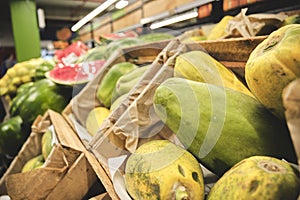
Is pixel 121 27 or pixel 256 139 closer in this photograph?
pixel 256 139

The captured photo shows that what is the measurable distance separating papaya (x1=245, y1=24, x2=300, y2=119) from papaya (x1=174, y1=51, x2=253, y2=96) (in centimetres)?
19

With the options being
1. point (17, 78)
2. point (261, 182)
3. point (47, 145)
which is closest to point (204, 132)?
point (261, 182)

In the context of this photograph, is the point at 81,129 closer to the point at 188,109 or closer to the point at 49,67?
the point at 188,109

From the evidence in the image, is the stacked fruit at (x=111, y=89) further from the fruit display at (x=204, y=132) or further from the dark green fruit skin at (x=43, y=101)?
the dark green fruit skin at (x=43, y=101)

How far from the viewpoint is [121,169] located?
2.19 ft

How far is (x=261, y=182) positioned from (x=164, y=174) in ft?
0.54

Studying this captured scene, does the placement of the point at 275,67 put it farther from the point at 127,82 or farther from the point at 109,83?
the point at 109,83

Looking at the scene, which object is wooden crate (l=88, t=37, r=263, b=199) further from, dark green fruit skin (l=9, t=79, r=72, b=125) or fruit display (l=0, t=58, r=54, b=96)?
fruit display (l=0, t=58, r=54, b=96)

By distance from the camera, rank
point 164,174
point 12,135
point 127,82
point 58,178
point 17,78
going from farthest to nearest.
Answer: point 17,78
point 12,135
point 127,82
point 58,178
point 164,174

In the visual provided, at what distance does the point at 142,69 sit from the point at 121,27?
5.17 m

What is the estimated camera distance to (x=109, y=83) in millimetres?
1091

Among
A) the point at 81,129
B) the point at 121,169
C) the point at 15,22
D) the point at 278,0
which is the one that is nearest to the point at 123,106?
the point at 121,169

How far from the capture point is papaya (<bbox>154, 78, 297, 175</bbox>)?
0.46 metres

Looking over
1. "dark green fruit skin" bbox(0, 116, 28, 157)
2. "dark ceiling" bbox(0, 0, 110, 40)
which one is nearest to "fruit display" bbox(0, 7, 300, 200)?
"dark green fruit skin" bbox(0, 116, 28, 157)
